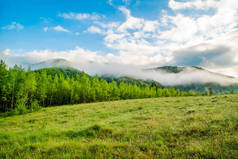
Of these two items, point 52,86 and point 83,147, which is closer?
point 83,147

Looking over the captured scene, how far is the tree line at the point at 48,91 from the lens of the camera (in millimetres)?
30172

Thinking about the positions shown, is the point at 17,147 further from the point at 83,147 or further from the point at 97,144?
the point at 97,144

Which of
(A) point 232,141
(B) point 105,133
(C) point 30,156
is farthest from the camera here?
(B) point 105,133

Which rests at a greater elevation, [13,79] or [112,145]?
[13,79]

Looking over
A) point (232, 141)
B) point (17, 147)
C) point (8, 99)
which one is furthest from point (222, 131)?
point (8, 99)

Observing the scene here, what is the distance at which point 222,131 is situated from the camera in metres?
5.84

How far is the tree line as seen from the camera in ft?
99.0

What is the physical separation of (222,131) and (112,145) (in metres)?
5.34

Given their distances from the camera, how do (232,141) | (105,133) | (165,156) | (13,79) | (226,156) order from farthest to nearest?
(13,79) → (105,133) → (232,141) → (165,156) → (226,156)

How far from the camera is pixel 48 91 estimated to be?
157 ft

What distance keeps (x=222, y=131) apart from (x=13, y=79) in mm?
39931

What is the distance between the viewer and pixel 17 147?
6.29m

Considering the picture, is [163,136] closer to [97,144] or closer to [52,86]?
[97,144]

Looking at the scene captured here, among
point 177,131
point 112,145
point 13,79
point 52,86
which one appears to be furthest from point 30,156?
point 52,86
